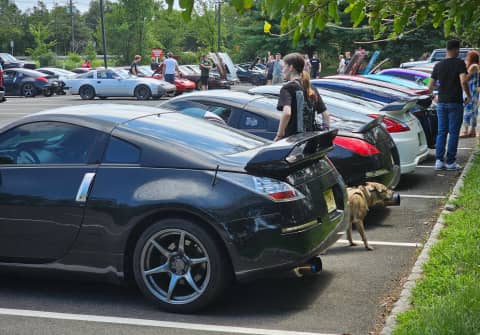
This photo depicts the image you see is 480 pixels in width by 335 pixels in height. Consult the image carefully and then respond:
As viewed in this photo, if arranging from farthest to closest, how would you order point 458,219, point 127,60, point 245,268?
point 127,60
point 458,219
point 245,268

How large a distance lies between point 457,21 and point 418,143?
4.75 m

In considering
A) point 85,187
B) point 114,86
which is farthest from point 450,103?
point 114,86

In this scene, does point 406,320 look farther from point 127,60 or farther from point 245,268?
point 127,60

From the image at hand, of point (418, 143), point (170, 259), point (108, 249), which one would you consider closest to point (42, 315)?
point (108, 249)

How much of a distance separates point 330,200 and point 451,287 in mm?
1108

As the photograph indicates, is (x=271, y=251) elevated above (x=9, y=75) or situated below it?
above

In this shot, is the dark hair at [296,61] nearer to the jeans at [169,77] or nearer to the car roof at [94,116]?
the car roof at [94,116]

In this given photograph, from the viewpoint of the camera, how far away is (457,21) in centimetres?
595

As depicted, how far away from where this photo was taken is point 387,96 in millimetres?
12688

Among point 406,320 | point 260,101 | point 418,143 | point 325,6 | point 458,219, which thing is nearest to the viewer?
point 406,320

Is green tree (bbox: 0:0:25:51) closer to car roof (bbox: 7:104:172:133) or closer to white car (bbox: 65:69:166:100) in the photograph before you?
white car (bbox: 65:69:166:100)

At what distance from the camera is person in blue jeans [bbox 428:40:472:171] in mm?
11414

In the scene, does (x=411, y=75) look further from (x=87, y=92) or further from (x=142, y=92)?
(x=87, y=92)

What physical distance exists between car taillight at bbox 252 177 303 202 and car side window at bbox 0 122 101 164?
134 centimetres
